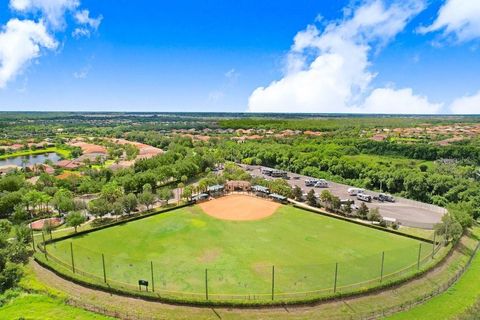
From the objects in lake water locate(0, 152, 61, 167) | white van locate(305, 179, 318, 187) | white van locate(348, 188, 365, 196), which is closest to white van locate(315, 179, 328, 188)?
white van locate(305, 179, 318, 187)

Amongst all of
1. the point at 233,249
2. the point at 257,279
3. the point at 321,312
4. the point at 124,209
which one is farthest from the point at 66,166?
the point at 321,312

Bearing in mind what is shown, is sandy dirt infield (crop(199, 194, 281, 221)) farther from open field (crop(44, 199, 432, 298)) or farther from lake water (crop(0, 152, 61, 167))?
lake water (crop(0, 152, 61, 167))

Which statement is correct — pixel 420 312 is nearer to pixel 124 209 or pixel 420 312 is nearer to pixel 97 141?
pixel 124 209

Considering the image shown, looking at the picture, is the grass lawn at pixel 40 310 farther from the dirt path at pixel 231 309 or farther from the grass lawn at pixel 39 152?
the grass lawn at pixel 39 152

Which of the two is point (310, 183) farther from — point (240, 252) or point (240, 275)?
point (240, 275)

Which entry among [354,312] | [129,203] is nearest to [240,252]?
[354,312]

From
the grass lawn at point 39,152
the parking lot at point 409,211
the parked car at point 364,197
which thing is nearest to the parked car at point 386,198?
the parking lot at point 409,211
